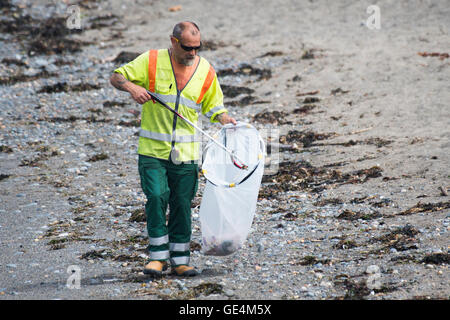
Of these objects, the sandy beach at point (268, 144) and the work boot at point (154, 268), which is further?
the sandy beach at point (268, 144)

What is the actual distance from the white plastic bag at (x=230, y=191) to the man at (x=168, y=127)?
0.17 metres

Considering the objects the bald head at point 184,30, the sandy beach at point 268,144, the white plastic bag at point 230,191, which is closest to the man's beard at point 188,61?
the bald head at point 184,30

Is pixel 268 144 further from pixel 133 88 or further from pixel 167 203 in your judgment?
pixel 133 88

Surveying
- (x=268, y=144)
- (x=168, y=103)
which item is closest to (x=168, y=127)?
(x=168, y=103)

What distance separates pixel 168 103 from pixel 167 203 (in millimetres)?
824

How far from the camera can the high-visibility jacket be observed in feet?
16.6

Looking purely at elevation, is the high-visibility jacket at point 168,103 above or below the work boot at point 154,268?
above

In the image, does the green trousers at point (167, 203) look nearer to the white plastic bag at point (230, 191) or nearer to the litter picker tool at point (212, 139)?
the white plastic bag at point (230, 191)

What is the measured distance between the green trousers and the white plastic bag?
153mm

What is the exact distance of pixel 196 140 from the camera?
530 centimetres

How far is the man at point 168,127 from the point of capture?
5.03m

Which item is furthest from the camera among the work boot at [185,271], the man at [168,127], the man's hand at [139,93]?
the work boot at [185,271]

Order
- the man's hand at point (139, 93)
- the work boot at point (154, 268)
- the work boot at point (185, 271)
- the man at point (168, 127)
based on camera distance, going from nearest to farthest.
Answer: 1. the man's hand at point (139, 93)
2. the man at point (168, 127)
3. the work boot at point (154, 268)
4. the work boot at point (185, 271)
